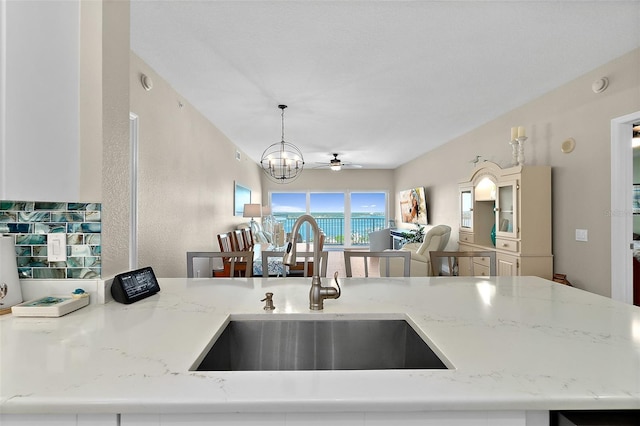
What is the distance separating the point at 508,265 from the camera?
348cm

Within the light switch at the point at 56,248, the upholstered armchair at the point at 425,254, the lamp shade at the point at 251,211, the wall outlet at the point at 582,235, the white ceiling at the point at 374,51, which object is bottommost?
the upholstered armchair at the point at 425,254

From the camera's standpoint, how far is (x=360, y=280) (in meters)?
1.67

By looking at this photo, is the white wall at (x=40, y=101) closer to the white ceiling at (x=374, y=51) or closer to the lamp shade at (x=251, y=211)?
the white ceiling at (x=374, y=51)

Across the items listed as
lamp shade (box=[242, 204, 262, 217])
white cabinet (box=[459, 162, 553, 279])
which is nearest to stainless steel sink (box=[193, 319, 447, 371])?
white cabinet (box=[459, 162, 553, 279])

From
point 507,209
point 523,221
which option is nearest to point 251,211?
point 507,209

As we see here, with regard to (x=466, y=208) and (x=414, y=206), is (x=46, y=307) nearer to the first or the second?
(x=466, y=208)

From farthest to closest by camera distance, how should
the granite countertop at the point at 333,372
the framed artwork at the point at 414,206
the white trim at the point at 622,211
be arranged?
the framed artwork at the point at 414,206 < the white trim at the point at 622,211 < the granite countertop at the point at 333,372

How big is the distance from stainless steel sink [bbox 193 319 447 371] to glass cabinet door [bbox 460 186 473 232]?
12.3 ft

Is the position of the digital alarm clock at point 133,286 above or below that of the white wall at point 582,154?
below

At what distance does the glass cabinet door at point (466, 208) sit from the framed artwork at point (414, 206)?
6.83 ft

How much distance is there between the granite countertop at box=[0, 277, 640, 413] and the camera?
64 centimetres

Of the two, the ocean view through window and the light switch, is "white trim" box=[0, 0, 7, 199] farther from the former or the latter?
the ocean view through window

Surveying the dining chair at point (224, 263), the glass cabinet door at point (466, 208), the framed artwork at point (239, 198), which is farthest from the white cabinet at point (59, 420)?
the framed artwork at point (239, 198)

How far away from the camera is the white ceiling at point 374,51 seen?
209 cm
